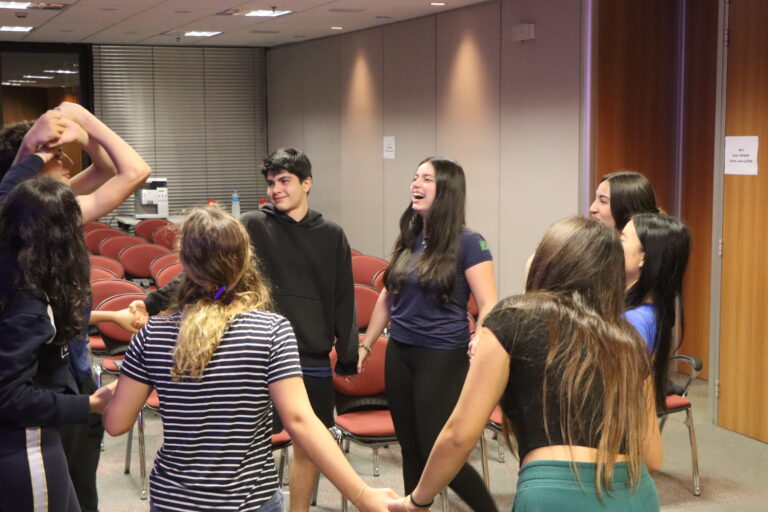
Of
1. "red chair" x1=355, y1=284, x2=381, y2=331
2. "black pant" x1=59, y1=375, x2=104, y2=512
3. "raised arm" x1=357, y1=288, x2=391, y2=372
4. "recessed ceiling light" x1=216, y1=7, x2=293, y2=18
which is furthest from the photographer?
"recessed ceiling light" x1=216, y1=7, x2=293, y2=18

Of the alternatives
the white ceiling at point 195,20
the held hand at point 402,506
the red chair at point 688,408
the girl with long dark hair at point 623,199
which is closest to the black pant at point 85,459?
the held hand at point 402,506

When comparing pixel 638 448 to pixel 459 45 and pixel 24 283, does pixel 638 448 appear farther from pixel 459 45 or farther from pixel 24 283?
pixel 459 45

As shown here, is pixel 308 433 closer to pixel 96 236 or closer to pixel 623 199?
pixel 623 199

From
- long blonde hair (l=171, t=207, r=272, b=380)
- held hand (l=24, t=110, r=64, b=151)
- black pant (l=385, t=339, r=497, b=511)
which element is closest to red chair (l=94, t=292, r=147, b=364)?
black pant (l=385, t=339, r=497, b=511)

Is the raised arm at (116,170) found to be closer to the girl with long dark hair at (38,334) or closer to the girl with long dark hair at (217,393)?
the girl with long dark hair at (38,334)

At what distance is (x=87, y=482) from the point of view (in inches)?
134

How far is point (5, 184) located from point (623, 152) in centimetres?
609

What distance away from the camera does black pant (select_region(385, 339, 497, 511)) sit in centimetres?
414

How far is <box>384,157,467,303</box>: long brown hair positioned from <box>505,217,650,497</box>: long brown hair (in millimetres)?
2054

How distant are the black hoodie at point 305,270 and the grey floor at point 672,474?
1.24m

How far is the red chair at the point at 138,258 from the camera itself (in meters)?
9.52

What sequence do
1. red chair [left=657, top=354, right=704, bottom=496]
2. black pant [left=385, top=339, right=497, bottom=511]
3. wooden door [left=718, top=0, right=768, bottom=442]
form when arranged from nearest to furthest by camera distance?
black pant [left=385, top=339, right=497, bottom=511], red chair [left=657, top=354, right=704, bottom=496], wooden door [left=718, top=0, right=768, bottom=442]

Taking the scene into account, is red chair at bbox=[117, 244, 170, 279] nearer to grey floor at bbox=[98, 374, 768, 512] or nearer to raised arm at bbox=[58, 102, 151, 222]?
grey floor at bbox=[98, 374, 768, 512]

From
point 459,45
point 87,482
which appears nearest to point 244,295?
point 87,482
